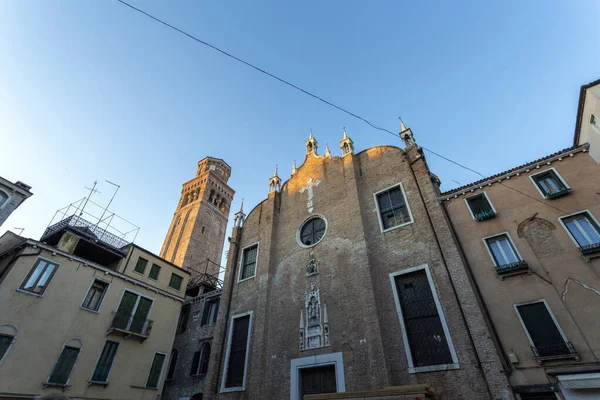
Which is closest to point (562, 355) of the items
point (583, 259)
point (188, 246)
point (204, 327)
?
point (583, 259)

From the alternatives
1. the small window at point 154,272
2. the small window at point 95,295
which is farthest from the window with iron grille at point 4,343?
the small window at point 154,272

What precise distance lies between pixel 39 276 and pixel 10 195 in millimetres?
5926

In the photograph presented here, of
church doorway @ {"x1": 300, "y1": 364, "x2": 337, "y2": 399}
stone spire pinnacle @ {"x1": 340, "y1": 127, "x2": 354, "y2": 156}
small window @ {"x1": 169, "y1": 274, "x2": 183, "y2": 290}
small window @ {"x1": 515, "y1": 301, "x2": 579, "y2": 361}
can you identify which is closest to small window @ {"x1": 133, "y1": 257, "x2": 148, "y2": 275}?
small window @ {"x1": 169, "y1": 274, "x2": 183, "y2": 290}

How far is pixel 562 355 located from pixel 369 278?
22.7 feet

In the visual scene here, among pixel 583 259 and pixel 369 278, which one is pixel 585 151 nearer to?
pixel 583 259

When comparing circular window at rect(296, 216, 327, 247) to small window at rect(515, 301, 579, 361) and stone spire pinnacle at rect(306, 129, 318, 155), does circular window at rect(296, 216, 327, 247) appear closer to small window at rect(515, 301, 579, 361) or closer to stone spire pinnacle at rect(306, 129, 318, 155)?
stone spire pinnacle at rect(306, 129, 318, 155)

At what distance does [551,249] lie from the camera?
1116 centimetres

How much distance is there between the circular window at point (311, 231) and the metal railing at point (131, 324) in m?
11.7

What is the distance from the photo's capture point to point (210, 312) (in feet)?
75.0

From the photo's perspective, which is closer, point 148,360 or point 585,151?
point 585,151

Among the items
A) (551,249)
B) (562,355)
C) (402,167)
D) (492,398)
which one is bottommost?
(492,398)

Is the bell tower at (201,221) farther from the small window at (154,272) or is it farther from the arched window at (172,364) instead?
the arched window at (172,364)

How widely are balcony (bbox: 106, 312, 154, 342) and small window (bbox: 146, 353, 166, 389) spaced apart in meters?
1.68

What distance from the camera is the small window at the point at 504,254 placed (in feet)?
37.2
